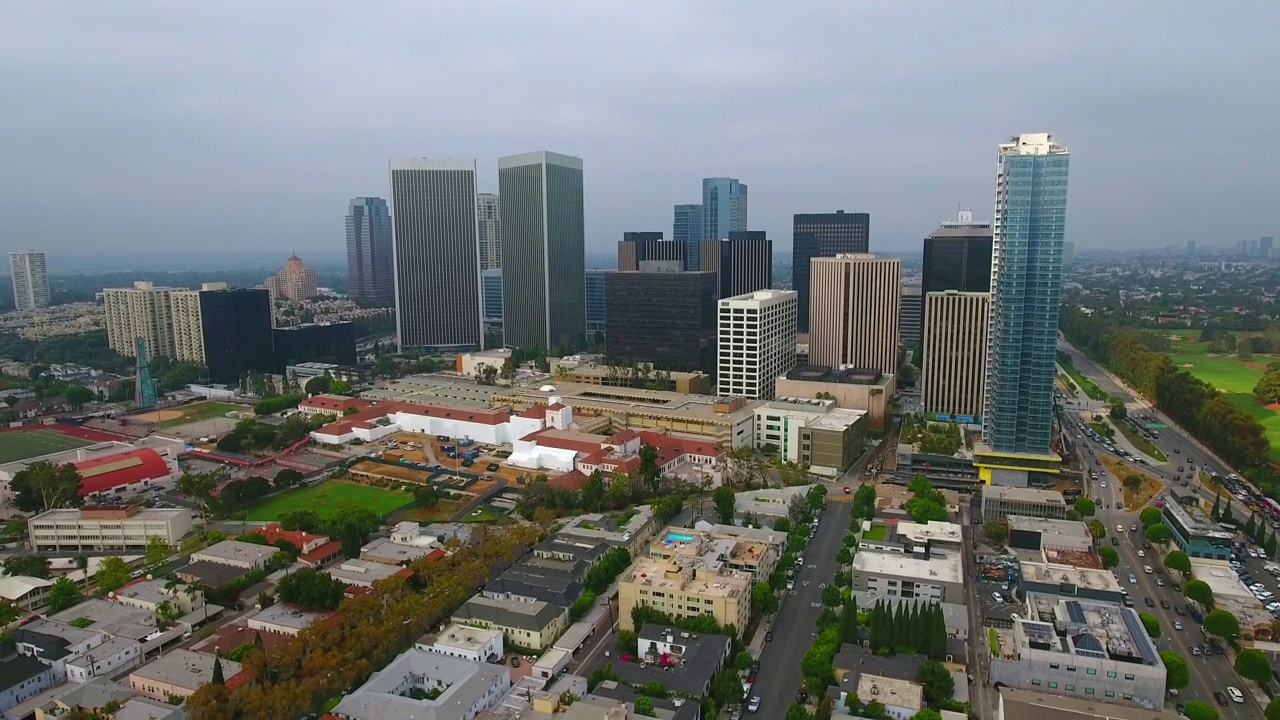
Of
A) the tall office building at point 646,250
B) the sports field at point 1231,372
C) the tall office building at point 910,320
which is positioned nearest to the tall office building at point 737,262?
the tall office building at point 646,250

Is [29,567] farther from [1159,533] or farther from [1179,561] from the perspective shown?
[1159,533]

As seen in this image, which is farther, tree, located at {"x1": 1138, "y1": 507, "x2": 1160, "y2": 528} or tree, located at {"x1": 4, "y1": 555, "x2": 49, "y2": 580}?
tree, located at {"x1": 1138, "y1": 507, "x2": 1160, "y2": 528}

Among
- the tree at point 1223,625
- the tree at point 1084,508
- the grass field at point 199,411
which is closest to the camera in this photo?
the tree at point 1223,625

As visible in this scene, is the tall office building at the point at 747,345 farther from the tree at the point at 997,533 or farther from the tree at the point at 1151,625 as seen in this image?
the tree at the point at 1151,625

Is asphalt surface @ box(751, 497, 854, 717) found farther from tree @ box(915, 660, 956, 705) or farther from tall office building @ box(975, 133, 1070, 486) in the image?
tall office building @ box(975, 133, 1070, 486)

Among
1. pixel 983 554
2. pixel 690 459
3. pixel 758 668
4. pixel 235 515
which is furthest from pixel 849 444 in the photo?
pixel 235 515

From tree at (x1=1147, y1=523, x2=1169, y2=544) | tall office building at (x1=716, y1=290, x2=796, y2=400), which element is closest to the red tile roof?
tall office building at (x1=716, y1=290, x2=796, y2=400)
